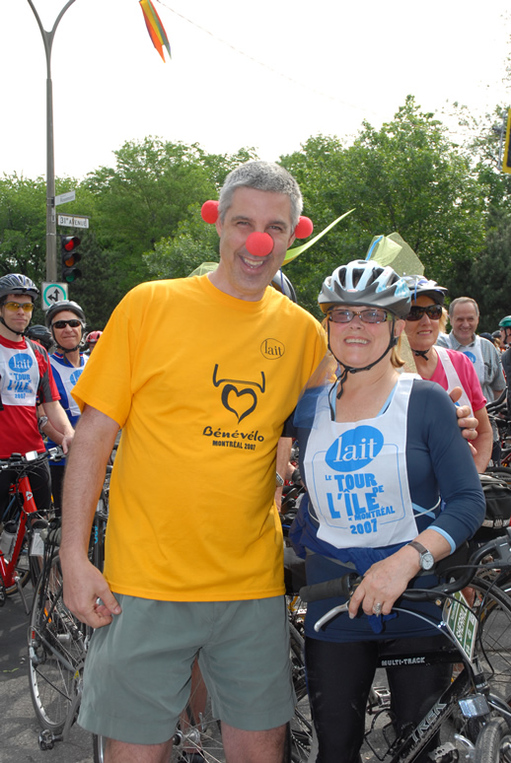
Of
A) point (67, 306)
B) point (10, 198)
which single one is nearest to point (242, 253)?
point (67, 306)

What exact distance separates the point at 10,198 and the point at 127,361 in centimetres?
4848

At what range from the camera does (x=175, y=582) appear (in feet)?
7.04

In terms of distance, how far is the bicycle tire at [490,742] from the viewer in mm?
1988

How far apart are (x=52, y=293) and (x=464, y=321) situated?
778cm

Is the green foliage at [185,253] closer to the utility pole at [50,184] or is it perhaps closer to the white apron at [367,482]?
the utility pole at [50,184]

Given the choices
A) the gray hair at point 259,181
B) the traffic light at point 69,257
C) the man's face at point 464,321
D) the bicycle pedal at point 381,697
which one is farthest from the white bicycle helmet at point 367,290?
the traffic light at point 69,257

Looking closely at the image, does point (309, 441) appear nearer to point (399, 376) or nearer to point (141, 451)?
point (399, 376)

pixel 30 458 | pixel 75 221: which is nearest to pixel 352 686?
pixel 30 458

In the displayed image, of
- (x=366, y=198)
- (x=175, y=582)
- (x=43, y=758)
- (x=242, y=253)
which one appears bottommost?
(x=43, y=758)

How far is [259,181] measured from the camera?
2355 millimetres

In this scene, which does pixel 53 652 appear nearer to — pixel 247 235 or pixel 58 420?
pixel 58 420

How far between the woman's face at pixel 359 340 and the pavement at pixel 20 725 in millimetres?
2568

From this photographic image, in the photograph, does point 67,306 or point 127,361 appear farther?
point 67,306

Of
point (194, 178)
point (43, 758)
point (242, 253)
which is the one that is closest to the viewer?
point (242, 253)
